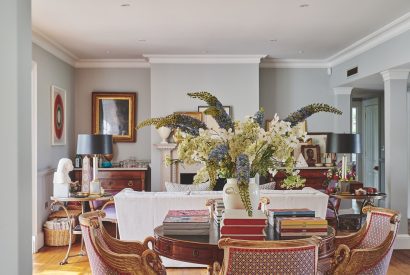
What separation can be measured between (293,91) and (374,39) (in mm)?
2205

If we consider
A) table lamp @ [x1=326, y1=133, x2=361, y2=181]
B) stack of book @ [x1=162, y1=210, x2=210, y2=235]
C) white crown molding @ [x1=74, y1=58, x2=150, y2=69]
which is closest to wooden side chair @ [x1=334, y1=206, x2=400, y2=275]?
stack of book @ [x1=162, y1=210, x2=210, y2=235]

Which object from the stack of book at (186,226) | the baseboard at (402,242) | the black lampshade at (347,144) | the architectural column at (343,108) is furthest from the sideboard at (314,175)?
the stack of book at (186,226)

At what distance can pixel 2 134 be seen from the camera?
6.83ft

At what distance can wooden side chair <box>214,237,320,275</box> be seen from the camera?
2.06 meters

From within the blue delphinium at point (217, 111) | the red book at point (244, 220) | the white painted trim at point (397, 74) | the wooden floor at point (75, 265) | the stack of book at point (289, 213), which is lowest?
the wooden floor at point (75, 265)

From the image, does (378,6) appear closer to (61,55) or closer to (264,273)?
(264,273)

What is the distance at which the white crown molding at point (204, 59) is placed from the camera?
24.0 feet

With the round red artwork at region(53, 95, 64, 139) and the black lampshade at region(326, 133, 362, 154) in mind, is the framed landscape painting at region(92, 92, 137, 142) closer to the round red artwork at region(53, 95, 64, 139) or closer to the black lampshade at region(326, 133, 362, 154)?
the round red artwork at region(53, 95, 64, 139)

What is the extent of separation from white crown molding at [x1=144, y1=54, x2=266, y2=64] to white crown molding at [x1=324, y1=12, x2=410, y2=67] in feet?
A: 4.07

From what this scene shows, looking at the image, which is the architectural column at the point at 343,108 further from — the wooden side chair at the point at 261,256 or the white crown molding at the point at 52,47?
the wooden side chair at the point at 261,256

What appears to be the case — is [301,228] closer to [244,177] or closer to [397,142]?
[244,177]

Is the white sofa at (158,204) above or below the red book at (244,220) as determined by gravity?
below

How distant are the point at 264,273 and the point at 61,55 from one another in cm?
571

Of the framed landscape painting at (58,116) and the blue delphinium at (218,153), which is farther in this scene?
the framed landscape painting at (58,116)
